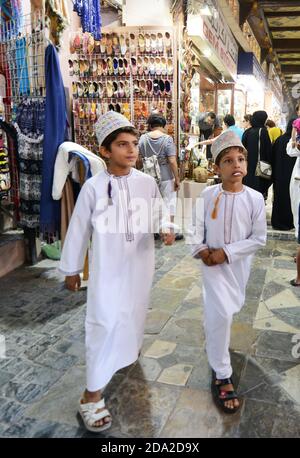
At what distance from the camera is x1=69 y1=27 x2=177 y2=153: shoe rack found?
5.89 m

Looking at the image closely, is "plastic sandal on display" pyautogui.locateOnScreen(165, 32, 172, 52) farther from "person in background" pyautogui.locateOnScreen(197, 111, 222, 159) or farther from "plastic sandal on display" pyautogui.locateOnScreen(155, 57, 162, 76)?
"person in background" pyautogui.locateOnScreen(197, 111, 222, 159)

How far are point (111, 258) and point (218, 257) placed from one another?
0.60m

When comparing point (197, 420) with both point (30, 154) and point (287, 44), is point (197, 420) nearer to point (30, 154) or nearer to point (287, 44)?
point (30, 154)

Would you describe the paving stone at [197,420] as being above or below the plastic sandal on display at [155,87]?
below

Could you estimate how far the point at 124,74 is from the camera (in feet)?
19.7

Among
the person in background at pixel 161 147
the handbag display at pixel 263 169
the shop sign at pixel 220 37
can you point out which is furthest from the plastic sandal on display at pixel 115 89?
the handbag display at pixel 263 169

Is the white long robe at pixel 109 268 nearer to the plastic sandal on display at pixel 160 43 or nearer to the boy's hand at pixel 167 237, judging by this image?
the boy's hand at pixel 167 237

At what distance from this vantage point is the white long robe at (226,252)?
2.41 meters

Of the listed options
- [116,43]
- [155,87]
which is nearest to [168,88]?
[155,87]

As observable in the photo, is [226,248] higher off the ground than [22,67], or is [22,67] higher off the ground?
[22,67]

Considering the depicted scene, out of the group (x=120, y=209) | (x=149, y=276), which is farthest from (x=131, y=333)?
(x=120, y=209)

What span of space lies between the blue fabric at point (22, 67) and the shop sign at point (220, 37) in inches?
135

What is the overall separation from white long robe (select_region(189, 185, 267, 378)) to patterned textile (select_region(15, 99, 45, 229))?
252 centimetres
